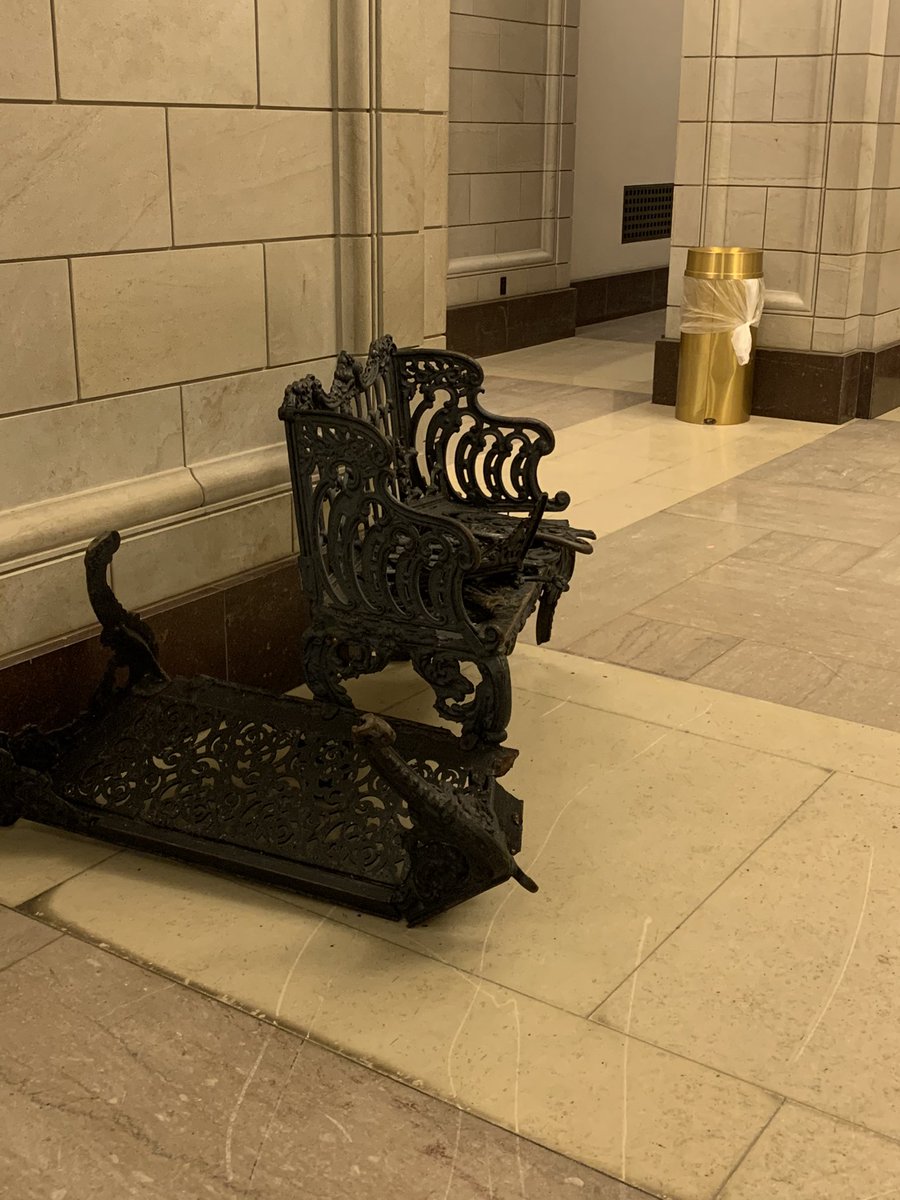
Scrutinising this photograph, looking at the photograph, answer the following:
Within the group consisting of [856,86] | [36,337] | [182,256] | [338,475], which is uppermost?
[856,86]

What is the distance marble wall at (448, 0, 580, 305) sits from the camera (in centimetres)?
948

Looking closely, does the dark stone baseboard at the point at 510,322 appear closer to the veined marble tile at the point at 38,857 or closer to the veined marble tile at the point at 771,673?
the veined marble tile at the point at 771,673

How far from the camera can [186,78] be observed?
10.8 ft

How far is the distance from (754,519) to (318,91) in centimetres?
276

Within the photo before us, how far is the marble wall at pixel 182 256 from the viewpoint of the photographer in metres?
Answer: 3.03

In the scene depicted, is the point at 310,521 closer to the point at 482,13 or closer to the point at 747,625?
the point at 747,625

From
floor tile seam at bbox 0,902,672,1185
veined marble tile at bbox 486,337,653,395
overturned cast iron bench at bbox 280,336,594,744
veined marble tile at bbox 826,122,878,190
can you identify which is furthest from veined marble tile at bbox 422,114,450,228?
veined marble tile at bbox 486,337,653,395

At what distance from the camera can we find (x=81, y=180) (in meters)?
3.08

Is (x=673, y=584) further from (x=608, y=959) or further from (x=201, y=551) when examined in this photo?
(x=608, y=959)

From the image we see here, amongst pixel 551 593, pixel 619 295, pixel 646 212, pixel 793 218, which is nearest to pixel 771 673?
pixel 551 593

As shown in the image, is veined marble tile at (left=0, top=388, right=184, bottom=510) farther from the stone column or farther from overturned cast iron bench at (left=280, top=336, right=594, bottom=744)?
the stone column

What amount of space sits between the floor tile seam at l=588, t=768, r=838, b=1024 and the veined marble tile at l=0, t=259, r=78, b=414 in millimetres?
1755

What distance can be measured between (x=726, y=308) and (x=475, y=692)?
4.83m

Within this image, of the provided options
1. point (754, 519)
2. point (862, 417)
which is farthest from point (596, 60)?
point (754, 519)
